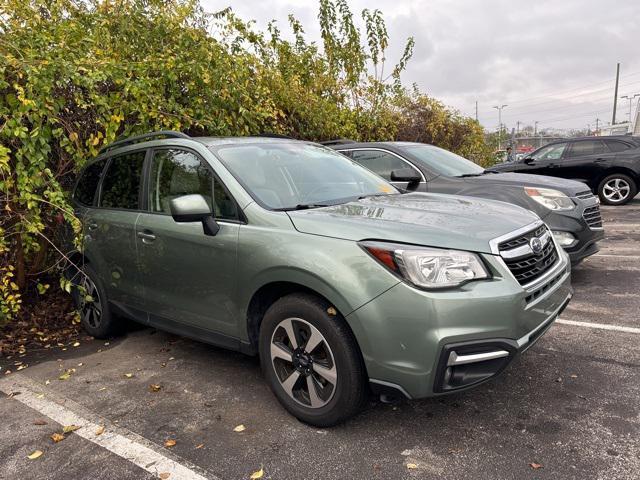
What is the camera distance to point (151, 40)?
5961 millimetres

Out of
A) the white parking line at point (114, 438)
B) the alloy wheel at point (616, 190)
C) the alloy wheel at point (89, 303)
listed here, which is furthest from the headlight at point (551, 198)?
the alloy wheel at point (616, 190)

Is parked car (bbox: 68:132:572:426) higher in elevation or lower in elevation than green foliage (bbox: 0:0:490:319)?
lower

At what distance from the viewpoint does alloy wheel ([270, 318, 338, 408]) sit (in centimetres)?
262

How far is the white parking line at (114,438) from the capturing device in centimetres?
246

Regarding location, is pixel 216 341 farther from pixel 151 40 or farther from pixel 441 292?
pixel 151 40

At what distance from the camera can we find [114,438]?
2.77 m

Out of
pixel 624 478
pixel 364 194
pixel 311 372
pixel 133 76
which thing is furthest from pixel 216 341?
pixel 133 76

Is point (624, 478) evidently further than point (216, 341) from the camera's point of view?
No

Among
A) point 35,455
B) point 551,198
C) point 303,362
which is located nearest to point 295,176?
point 303,362

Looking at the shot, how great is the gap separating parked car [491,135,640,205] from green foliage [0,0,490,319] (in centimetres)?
574

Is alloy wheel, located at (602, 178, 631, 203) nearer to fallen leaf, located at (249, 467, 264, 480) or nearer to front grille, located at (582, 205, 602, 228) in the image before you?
front grille, located at (582, 205, 602, 228)

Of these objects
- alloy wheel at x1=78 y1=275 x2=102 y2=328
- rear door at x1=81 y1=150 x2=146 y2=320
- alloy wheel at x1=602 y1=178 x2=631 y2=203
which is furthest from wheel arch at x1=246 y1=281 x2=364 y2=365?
alloy wheel at x1=602 y1=178 x2=631 y2=203

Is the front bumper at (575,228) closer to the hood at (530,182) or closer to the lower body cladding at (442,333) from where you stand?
the hood at (530,182)

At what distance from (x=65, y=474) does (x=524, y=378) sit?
9.01ft
